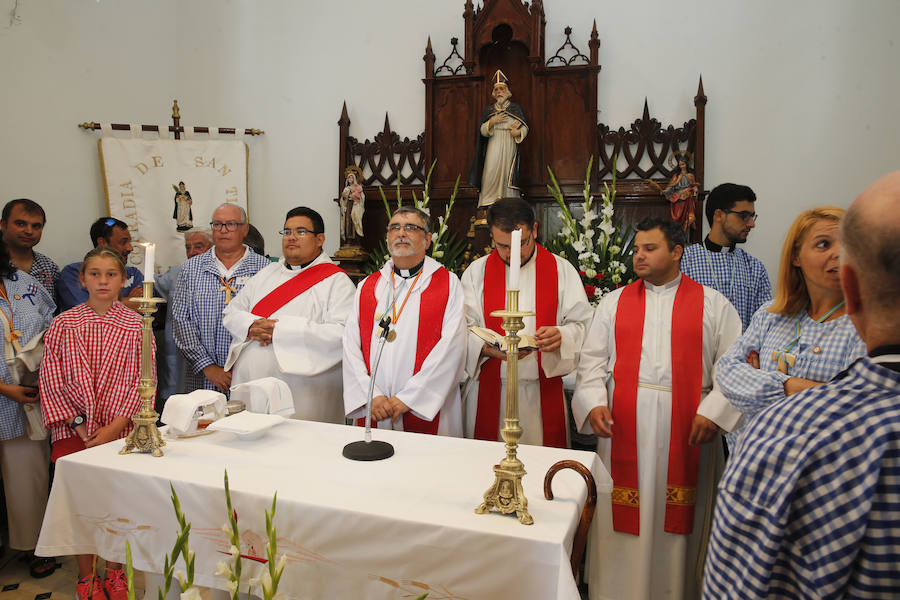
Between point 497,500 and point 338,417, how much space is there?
2280mm

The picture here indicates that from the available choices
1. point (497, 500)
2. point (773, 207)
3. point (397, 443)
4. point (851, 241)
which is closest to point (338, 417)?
point (397, 443)

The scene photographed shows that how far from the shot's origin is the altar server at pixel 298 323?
3.43 m

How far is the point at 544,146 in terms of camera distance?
591cm

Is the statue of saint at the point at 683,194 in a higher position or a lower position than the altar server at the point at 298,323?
higher

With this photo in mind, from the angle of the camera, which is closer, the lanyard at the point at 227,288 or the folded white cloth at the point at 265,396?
the folded white cloth at the point at 265,396

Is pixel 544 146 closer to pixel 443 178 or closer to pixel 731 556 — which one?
pixel 443 178

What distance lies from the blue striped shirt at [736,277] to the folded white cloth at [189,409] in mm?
2935

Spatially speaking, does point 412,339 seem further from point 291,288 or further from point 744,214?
point 744,214

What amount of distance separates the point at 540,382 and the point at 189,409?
1.91 m

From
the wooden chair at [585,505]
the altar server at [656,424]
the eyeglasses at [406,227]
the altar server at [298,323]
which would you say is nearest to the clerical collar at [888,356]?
the wooden chair at [585,505]

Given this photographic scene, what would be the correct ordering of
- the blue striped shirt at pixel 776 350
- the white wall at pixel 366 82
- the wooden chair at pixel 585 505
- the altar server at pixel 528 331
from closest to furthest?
the wooden chair at pixel 585 505 < the blue striped shirt at pixel 776 350 < the altar server at pixel 528 331 < the white wall at pixel 366 82

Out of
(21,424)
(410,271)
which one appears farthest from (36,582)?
(410,271)

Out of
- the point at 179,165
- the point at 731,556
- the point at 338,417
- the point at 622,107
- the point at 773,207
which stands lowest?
the point at 338,417

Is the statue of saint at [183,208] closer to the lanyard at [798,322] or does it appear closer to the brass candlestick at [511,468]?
the brass candlestick at [511,468]
